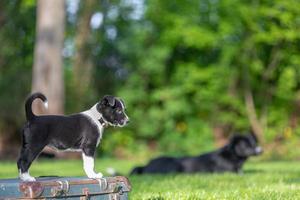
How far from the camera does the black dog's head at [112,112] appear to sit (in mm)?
5645

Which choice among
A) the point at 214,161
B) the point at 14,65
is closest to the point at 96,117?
the point at 214,161

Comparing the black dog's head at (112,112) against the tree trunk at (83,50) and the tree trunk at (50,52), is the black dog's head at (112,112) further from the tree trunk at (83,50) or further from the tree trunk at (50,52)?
the tree trunk at (83,50)

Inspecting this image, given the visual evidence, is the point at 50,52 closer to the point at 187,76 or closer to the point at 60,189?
the point at 187,76

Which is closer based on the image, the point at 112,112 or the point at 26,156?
the point at 26,156

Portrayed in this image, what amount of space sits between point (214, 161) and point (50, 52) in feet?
28.5

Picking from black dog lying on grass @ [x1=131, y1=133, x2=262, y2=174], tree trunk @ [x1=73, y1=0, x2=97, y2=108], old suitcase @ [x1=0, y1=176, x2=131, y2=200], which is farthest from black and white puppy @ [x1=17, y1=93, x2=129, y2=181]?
tree trunk @ [x1=73, y1=0, x2=97, y2=108]

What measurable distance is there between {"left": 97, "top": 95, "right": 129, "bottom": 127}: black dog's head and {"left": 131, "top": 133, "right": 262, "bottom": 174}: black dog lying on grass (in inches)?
232

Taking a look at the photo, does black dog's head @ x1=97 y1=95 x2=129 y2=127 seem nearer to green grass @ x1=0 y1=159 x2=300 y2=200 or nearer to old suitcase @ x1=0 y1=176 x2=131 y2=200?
old suitcase @ x1=0 y1=176 x2=131 y2=200

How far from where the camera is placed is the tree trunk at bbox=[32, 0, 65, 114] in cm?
1889

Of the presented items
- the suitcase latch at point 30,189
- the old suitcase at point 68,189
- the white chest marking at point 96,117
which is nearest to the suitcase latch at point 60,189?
the old suitcase at point 68,189

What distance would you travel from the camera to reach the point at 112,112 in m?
5.66

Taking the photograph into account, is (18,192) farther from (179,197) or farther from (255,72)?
(255,72)

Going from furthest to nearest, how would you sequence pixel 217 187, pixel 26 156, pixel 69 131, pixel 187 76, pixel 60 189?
pixel 187 76, pixel 217 187, pixel 69 131, pixel 26 156, pixel 60 189

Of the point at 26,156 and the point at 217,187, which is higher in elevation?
the point at 26,156
